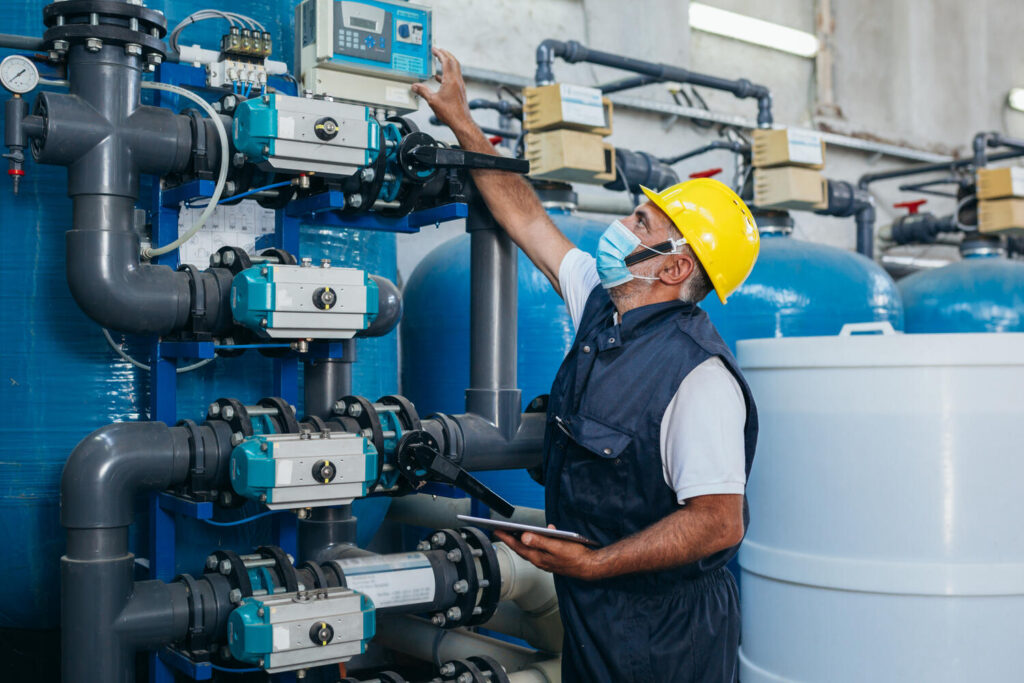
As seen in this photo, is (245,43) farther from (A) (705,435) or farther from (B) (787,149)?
(B) (787,149)

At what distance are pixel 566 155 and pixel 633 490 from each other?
160 cm

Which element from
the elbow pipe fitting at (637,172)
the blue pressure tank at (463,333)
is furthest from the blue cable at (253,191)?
the elbow pipe fitting at (637,172)

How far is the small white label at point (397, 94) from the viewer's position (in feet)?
7.04

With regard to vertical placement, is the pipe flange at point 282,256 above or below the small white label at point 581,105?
below

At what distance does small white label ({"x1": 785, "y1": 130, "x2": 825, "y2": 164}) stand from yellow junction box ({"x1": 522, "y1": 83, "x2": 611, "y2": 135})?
0.92 meters

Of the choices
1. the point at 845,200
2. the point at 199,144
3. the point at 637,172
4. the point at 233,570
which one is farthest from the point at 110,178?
the point at 845,200

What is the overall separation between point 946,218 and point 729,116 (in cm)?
123

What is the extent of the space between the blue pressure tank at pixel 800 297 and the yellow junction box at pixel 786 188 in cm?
30

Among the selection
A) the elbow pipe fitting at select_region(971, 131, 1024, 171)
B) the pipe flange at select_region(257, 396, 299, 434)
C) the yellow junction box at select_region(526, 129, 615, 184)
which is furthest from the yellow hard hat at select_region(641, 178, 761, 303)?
the elbow pipe fitting at select_region(971, 131, 1024, 171)

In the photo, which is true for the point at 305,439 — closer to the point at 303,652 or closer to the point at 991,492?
the point at 303,652

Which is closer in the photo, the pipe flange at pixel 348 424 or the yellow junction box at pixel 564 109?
the pipe flange at pixel 348 424

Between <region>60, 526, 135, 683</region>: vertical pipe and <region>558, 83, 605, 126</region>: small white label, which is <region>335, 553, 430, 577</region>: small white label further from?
<region>558, 83, 605, 126</region>: small white label

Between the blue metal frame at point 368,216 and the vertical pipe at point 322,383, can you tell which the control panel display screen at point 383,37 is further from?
the vertical pipe at point 322,383

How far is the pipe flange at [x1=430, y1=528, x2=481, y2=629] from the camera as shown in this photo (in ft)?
6.58
